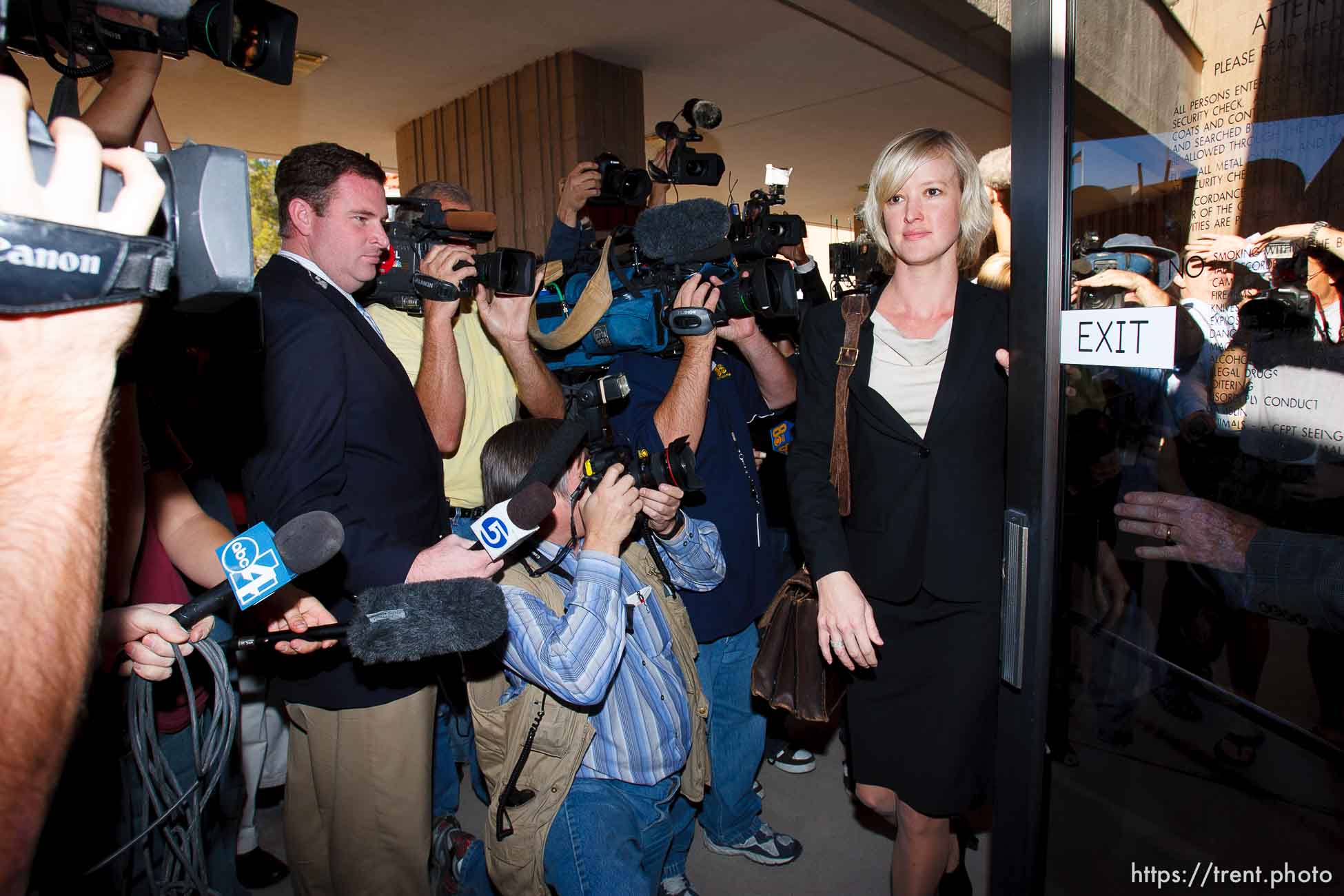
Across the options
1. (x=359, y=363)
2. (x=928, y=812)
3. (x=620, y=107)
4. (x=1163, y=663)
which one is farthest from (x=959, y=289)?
(x=620, y=107)

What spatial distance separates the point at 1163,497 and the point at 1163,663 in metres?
0.33

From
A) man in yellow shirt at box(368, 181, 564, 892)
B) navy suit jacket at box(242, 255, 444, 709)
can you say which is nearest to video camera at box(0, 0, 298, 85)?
navy suit jacket at box(242, 255, 444, 709)

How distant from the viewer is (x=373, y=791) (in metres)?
1.89

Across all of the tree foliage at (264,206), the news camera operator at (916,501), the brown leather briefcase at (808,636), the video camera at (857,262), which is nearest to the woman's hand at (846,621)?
the news camera operator at (916,501)

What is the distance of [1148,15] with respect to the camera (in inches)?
52.5

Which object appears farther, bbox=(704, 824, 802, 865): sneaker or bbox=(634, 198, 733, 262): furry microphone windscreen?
bbox=(704, 824, 802, 865): sneaker

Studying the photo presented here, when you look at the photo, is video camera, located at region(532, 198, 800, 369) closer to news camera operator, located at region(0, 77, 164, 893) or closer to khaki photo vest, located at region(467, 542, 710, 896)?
khaki photo vest, located at region(467, 542, 710, 896)

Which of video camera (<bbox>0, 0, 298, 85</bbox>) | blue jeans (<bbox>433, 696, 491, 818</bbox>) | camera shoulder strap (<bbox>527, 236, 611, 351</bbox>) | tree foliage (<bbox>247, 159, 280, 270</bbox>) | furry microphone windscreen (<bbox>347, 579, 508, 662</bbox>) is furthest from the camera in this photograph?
tree foliage (<bbox>247, 159, 280, 270</bbox>)

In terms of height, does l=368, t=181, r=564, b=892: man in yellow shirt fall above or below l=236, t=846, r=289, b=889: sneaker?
above

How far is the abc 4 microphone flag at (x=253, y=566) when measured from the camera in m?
1.02

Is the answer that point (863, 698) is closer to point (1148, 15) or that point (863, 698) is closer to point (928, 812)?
point (928, 812)

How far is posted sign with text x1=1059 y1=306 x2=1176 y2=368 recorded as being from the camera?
121 centimetres

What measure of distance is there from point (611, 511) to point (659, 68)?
527cm

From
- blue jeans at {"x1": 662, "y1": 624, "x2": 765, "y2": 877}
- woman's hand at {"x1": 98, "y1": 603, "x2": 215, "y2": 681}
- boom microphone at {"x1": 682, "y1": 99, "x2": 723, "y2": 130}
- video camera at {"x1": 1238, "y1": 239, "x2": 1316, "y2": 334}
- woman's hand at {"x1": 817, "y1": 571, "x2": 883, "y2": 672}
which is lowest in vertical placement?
blue jeans at {"x1": 662, "y1": 624, "x2": 765, "y2": 877}
